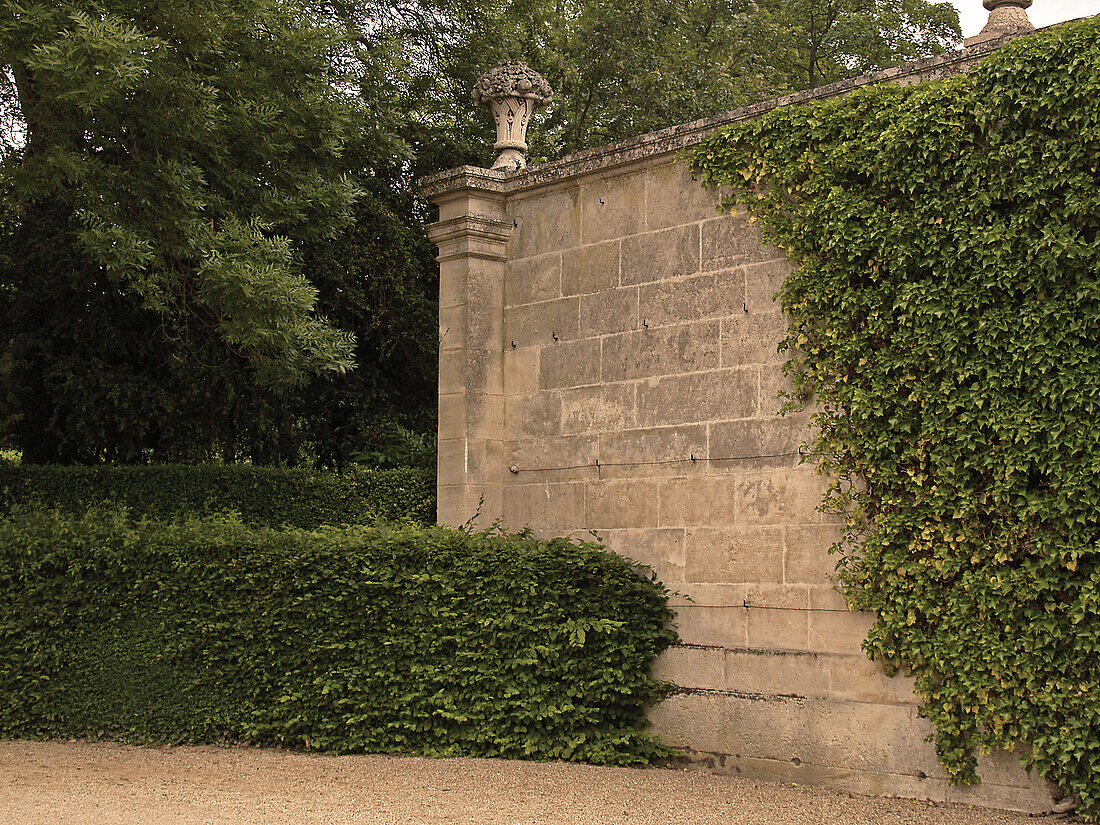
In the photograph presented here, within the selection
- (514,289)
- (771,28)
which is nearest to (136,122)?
(514,289)

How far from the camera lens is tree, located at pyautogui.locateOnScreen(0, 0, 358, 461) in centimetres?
913

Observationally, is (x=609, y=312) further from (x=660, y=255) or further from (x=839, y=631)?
(x=839, y=631)

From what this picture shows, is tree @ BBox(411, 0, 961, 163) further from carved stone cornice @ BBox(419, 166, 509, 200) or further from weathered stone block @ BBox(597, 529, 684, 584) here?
weathered stone block @ BBox(597, 529, 684, 584)

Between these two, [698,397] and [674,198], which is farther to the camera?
[674,198]

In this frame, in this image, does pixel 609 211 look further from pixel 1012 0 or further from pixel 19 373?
pixel 19 373

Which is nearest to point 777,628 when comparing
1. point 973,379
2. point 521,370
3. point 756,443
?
point 756,443

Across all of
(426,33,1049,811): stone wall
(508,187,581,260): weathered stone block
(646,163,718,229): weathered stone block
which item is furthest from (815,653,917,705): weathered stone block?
(508,187,581,260): weathered stone block

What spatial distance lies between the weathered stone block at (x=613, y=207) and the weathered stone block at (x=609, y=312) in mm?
413

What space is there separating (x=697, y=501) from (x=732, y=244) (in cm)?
164

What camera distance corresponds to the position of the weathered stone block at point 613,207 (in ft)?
25.5

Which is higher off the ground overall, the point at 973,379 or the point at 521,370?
the point at 521,370

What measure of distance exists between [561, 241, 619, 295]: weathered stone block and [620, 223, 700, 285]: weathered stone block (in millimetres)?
99

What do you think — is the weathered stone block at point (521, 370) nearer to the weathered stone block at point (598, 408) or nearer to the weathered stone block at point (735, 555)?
the weathered stone block at point (598, 408)

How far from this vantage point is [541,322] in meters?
8.34
